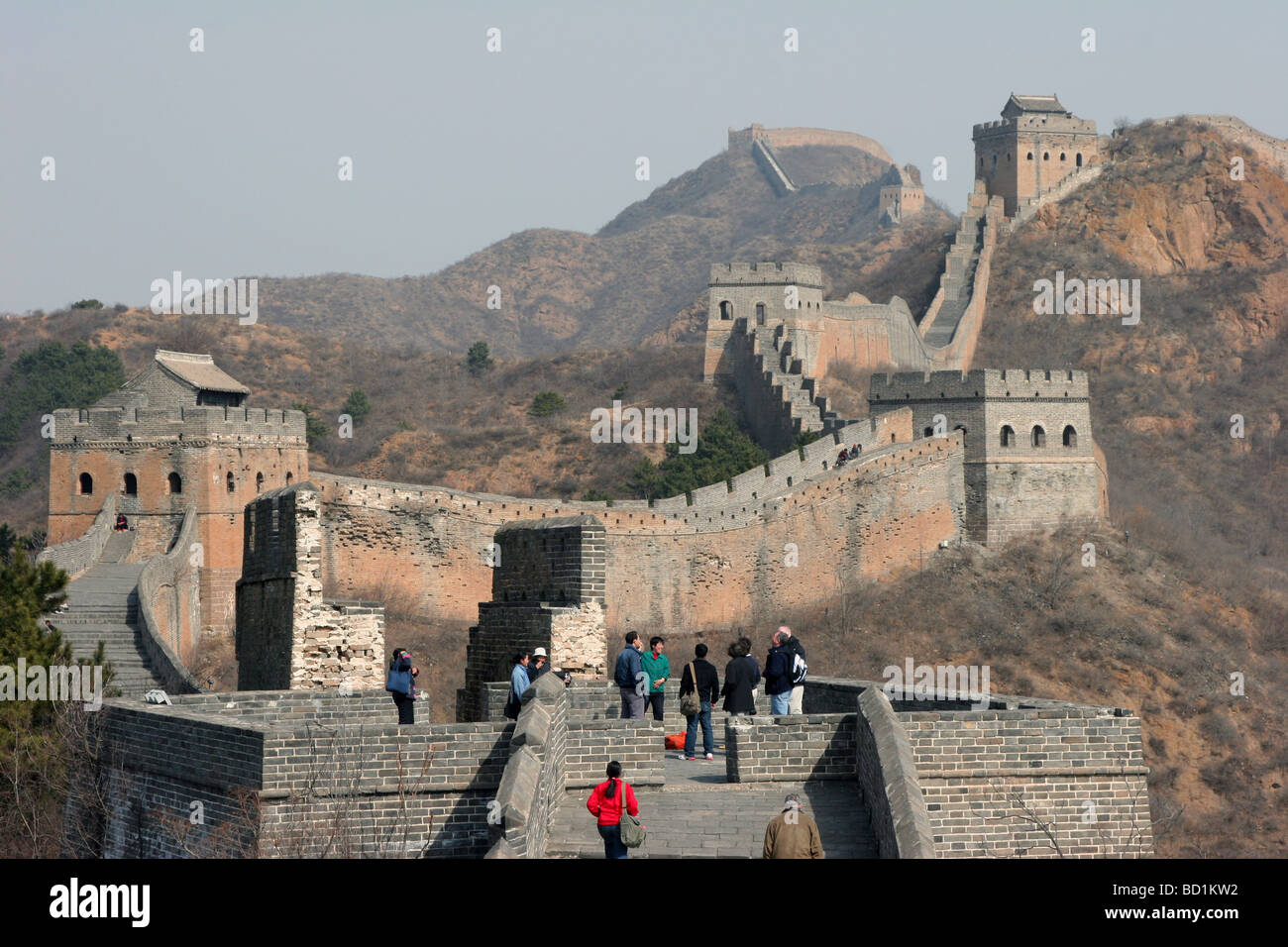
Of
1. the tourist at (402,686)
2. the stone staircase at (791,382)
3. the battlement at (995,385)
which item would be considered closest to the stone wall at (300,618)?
the tourist at (402,686)

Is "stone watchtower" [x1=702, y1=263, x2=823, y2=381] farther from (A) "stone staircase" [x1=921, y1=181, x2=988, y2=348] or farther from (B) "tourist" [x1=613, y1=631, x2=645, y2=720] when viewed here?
(B) "tourist" [x1=613, y1=631, x2=645, y2=720]

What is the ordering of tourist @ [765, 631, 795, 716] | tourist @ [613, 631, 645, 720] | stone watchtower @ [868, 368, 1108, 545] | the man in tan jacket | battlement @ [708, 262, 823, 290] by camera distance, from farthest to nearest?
battlement @ [708, 262, 823, 290]
stone watchtower @ [868, 368, 1108, 545]
tourist @ [765, 631, 795, 716]
tourist @ [613, 631, 645, 720]
the man in tan jacket

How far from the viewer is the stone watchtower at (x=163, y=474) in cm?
4244

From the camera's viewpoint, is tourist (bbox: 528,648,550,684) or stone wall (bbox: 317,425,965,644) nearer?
tourist (bbox: 528,648,550,684)

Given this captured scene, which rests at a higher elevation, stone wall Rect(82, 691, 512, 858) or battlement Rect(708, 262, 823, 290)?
battlement Rect(708, 262, 823, 290)

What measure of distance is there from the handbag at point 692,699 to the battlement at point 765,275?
46140mm

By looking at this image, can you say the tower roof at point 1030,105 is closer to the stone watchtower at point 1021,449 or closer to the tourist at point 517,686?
the stone watchtower at point 1021,449

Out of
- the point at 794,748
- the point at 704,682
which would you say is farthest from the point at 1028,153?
the point at 794,748

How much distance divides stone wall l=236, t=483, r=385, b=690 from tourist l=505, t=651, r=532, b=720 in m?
2.94

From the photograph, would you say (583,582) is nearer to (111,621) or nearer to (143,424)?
(111,621)

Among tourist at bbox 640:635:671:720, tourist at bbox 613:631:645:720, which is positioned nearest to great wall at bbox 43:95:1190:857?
tourist at bbox 613:631:645:720

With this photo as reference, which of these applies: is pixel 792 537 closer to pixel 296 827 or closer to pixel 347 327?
pixel 296 827

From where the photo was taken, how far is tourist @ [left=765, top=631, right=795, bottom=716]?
17.5 m
